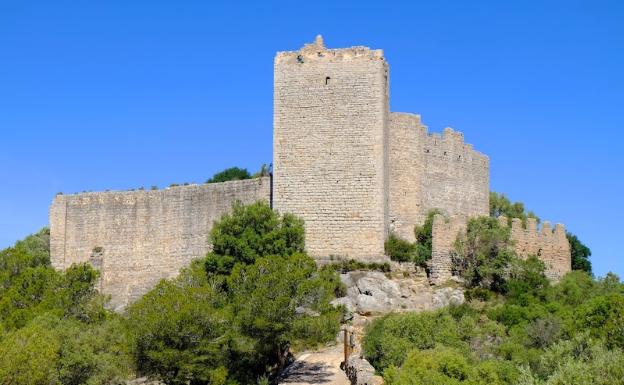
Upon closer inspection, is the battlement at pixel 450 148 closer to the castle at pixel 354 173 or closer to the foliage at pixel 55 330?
the castle at pixel 354 173

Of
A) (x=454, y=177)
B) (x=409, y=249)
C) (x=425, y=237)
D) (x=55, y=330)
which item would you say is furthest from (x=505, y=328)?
(x=55, y=330)

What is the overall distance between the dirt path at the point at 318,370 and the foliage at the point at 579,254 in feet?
44.3

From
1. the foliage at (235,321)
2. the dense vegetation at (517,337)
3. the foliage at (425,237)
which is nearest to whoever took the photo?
the dense vegetation at (517,337)

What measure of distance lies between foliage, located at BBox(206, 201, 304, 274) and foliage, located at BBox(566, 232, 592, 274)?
12.3 meters

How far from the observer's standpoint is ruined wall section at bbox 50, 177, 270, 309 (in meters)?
40.0

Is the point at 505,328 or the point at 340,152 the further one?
the point at 340,152

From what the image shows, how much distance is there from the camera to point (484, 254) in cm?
3438

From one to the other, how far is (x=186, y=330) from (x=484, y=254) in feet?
39.9

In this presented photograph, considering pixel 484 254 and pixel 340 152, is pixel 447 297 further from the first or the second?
pixel 340 152

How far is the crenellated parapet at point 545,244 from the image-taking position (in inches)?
1391

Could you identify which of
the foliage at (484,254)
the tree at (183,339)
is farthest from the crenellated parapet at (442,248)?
the tree at (183,339)

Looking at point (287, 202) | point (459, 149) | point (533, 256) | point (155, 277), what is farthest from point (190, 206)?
point (533, 256)

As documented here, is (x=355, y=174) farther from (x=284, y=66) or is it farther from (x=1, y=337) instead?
(x=1, y=337)

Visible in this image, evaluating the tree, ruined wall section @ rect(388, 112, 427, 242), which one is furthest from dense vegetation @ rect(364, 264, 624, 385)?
ruined wall section @ rect(388, 112, 427, 242)
